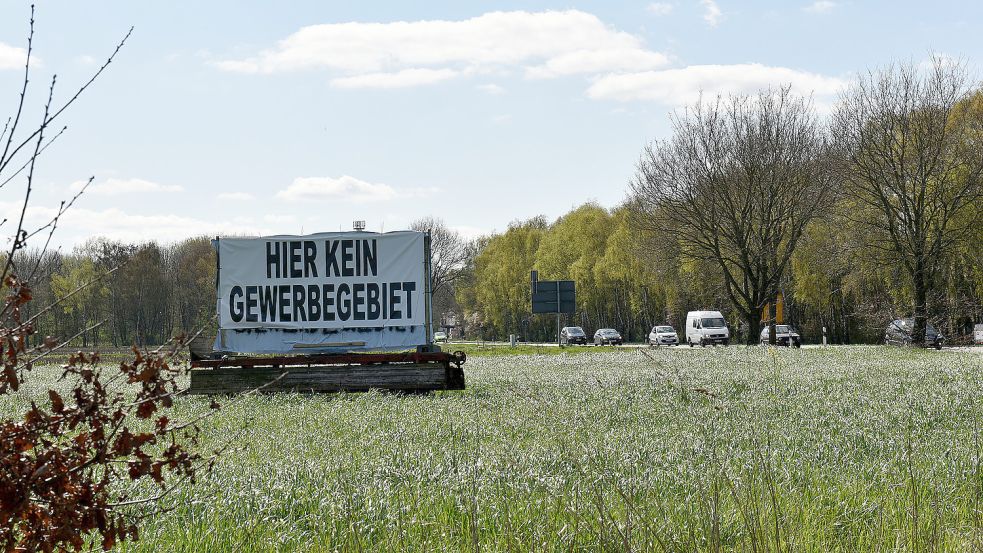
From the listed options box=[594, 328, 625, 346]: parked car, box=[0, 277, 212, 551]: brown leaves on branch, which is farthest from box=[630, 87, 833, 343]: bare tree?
box=[0, 277, 212, 551]: brown leaves on branch

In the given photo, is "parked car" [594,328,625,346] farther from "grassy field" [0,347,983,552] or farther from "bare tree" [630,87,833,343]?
"grassy field" [0,347,983,552]

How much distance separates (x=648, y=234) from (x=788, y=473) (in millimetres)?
39612

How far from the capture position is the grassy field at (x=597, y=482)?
17.7 ft

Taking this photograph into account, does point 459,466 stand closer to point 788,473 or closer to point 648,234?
point 788,473

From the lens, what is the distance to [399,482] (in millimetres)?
6973

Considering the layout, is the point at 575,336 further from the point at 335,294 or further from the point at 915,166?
the point at 335,294

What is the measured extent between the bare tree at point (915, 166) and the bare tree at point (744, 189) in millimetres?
2849

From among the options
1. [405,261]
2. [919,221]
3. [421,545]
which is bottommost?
[421,545]

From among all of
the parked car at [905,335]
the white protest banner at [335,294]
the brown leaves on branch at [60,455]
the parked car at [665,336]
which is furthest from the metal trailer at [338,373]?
the parked car at [665,336]

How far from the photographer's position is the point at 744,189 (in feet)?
140

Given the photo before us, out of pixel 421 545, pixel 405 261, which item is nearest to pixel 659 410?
pixel 421 545

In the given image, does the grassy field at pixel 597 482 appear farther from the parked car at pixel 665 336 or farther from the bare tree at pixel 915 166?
the parked car at pixel 665 336

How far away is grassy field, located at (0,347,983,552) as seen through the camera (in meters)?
5.39

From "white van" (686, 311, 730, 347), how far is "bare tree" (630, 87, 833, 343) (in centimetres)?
565
